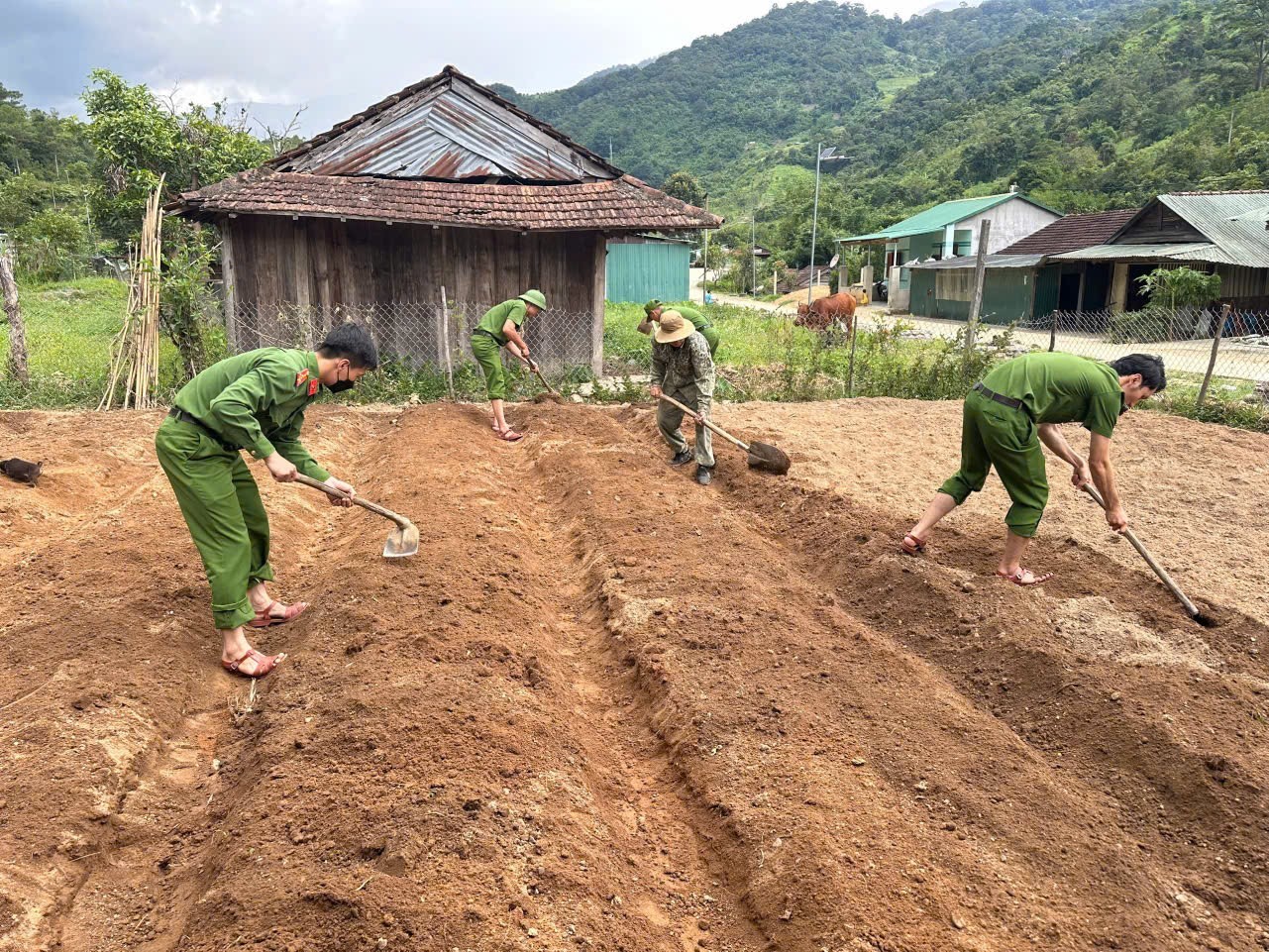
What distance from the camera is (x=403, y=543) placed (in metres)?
4.74

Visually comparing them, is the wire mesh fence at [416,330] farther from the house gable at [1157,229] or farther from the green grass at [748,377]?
the house gable at [1157,229]

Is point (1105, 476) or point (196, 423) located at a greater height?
point (196, 423)

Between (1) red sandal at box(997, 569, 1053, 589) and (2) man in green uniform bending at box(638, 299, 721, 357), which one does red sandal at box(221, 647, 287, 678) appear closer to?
(1) red sandal at box(997, 569, 1053, 589)

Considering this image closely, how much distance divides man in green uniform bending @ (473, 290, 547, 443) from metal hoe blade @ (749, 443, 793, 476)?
2715mm

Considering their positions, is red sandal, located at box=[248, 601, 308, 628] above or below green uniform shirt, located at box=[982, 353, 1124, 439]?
below

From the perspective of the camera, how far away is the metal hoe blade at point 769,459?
7.21m

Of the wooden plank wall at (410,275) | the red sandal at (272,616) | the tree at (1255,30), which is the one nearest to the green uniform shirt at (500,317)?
the wooden plank wall at (410,275)

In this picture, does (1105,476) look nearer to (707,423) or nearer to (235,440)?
(707,423)

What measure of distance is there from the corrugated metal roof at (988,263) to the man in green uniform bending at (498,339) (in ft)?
59.2

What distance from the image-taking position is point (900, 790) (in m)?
3.08

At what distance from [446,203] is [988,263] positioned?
793 inches

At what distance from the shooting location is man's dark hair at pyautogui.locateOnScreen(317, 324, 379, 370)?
3910mm

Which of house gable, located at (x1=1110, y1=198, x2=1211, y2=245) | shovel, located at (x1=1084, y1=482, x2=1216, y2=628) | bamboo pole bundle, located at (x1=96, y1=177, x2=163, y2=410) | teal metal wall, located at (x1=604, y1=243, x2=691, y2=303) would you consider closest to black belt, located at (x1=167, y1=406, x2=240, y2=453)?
shovel, located at (x1=1084, y1=482, x2=1216, y2=628)

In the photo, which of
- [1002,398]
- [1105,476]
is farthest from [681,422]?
[1105,476]
